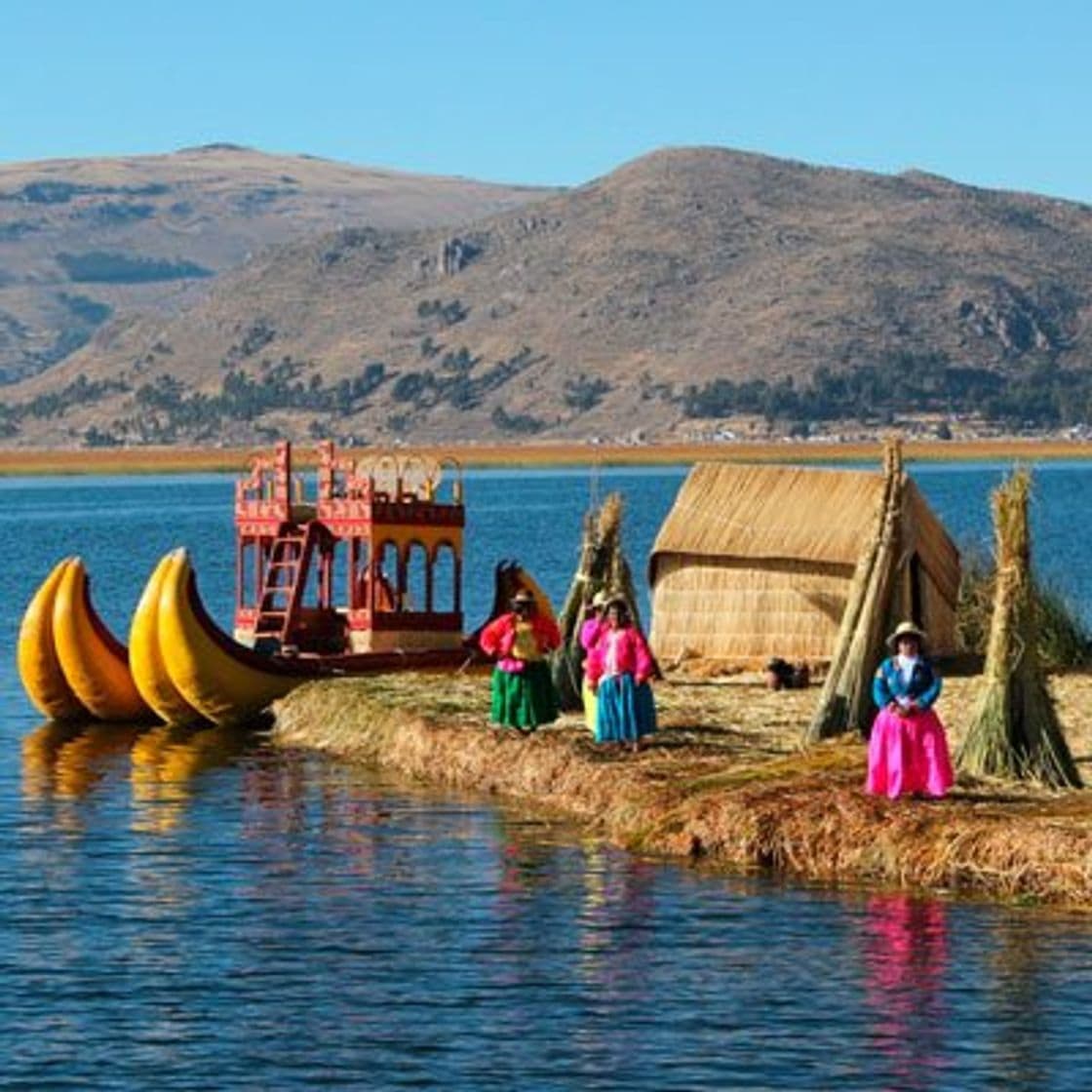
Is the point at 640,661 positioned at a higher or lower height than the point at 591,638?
lower

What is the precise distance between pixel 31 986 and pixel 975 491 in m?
108

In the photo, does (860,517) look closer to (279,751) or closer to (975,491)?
(279,751)

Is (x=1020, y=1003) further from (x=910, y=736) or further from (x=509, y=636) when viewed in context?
(x=509, y=636)

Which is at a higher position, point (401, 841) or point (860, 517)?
point (860, 517)

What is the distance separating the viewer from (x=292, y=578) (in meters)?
37.1

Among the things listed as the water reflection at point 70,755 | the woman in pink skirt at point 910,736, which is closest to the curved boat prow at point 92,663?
the water reflection at point 70,755

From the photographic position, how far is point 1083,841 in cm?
2134

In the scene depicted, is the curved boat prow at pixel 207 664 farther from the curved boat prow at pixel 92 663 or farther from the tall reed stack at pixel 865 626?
the tall reed stack at pixel 865 626

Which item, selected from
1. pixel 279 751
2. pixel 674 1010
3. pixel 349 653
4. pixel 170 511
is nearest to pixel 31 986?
pixel 674 1010

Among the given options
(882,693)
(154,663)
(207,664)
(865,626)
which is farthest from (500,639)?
(154,663)

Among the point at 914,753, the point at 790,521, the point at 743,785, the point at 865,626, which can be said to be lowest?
the point at 743,785

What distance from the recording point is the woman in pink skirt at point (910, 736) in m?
23.0

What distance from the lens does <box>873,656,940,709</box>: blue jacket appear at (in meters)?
23.1

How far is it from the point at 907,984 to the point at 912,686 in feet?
14.2
